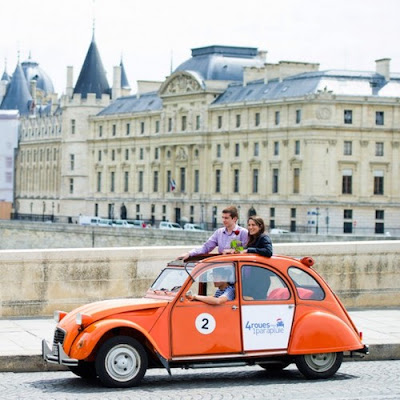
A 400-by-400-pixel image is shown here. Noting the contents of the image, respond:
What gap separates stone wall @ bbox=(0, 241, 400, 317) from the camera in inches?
654

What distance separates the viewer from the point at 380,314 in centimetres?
1741

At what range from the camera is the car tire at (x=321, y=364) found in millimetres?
12727

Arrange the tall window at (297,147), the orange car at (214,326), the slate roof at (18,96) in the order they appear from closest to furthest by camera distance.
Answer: the orange car at (214,326) → the tall window at (297,147) → the slate roof at (18,96)

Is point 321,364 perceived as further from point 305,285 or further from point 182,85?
point 182,85

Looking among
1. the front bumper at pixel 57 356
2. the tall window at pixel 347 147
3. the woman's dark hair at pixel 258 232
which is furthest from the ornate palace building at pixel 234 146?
the front bumper at pixel 57 356

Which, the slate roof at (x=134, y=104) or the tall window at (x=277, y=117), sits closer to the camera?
the tall window at (x=277, y=117)

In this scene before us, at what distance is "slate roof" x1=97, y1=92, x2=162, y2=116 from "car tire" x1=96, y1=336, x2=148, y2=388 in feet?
322

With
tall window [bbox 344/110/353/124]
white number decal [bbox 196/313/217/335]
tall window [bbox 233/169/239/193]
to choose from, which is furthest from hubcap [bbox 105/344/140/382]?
tall window [bbox 233/169/239/193]

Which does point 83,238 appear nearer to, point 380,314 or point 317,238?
point 317,238

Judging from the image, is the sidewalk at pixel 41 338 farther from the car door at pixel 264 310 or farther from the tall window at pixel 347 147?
the tall window at pixel 347 147

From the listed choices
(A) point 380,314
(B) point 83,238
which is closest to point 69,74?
(B) point 83,238

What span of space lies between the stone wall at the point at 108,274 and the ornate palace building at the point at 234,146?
6516cm

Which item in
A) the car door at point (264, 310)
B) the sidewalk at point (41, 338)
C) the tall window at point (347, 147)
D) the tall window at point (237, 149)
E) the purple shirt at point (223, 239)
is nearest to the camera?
the car door at point (264, 310)

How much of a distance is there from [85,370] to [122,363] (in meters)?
0.59
